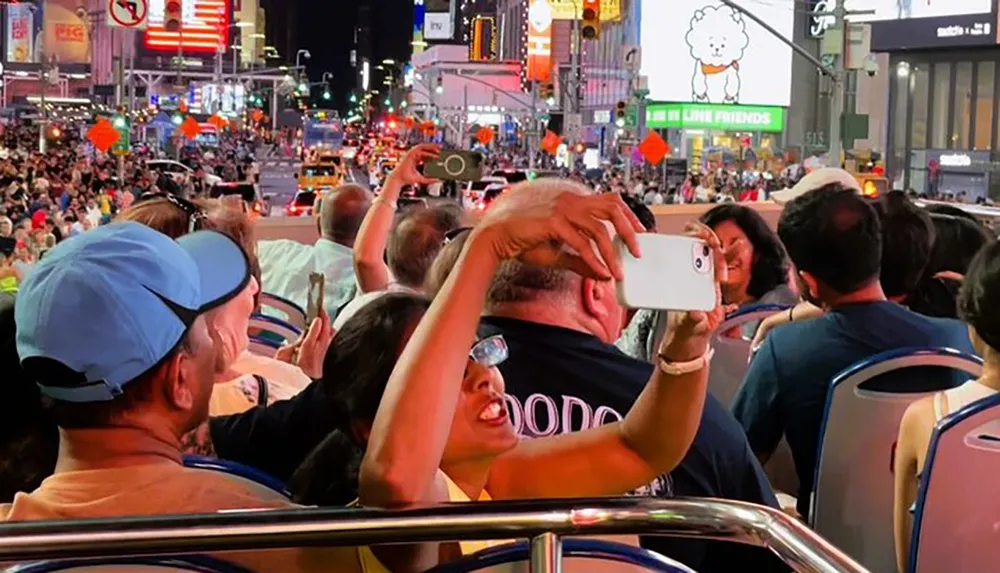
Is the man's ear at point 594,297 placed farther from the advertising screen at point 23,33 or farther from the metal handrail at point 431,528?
the advertising screen at point 23,33

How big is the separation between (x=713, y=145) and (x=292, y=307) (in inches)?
2094

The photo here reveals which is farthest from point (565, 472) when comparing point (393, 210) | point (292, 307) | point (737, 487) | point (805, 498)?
point (292, 307)

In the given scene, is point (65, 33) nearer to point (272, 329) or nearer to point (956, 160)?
point (956, 160)

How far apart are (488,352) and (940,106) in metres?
46.9

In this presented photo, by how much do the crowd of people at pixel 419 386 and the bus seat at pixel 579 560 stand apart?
178 mm

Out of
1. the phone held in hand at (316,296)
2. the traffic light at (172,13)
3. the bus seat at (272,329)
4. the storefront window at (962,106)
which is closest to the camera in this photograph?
the phone held in hand at (316,296)

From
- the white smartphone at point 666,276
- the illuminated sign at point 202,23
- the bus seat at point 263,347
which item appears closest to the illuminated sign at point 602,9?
the illuminated sign at point 202,23

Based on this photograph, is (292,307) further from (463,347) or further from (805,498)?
(463,347)

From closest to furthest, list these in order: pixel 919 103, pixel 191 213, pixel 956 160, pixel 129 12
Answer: pixel 191 213 → pixel 129 12 → pixel 956 160 → pixel 919 103

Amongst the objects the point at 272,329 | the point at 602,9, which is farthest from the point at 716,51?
the point at 272,329

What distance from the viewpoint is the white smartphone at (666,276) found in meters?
2.17

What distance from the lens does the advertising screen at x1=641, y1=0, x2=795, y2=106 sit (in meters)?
52.2

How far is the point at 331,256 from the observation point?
7746 millimetres

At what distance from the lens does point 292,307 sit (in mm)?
6617
